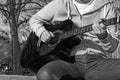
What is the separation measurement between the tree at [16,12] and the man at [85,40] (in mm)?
11483

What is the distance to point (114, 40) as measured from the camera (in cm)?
217

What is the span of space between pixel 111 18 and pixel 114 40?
→ 0.71 feet

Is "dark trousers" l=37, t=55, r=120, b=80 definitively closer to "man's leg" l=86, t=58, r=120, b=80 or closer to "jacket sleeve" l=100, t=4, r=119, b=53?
"man's leg" l=86, t=58, r=120, b=80

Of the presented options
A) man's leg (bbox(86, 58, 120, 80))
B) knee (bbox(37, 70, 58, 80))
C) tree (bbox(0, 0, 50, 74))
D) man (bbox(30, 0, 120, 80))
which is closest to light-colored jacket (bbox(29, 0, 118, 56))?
man (bbox(30, 0, 120, 80))

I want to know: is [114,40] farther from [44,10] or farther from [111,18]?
[44,10]

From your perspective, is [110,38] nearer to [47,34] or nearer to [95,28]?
[95,28]

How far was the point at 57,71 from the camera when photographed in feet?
6.37

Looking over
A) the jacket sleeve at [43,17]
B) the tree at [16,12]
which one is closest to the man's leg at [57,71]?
the jacket sleeve at [43,17]

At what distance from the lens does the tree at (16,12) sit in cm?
1365

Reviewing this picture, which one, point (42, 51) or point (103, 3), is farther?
point (42, 51)

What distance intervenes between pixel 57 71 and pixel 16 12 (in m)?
12.4

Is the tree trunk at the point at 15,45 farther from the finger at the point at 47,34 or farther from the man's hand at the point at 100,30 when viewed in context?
the man's hand at the point at 100,30

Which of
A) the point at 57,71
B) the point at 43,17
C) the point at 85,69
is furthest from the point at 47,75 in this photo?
the point at 43,17

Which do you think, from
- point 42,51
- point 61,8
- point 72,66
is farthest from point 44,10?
point 72,66
